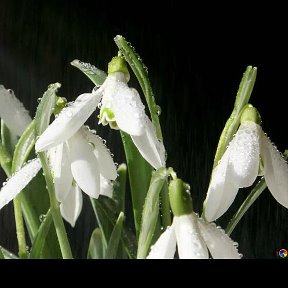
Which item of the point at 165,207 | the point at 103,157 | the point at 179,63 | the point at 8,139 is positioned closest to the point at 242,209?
the point at 165,207

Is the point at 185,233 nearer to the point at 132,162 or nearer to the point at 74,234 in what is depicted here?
the point at 132,162

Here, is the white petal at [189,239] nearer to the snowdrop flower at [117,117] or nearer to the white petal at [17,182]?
the snowdrop flower at [117,117]

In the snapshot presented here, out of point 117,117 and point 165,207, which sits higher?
point 117,117

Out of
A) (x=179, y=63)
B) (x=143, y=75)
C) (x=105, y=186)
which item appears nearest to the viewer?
(x=143, y=75)

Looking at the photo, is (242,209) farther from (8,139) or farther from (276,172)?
(8,139)

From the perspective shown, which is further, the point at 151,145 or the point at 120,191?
the point at 120,191

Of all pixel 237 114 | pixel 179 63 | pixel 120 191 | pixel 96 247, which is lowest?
pixel 96 247
